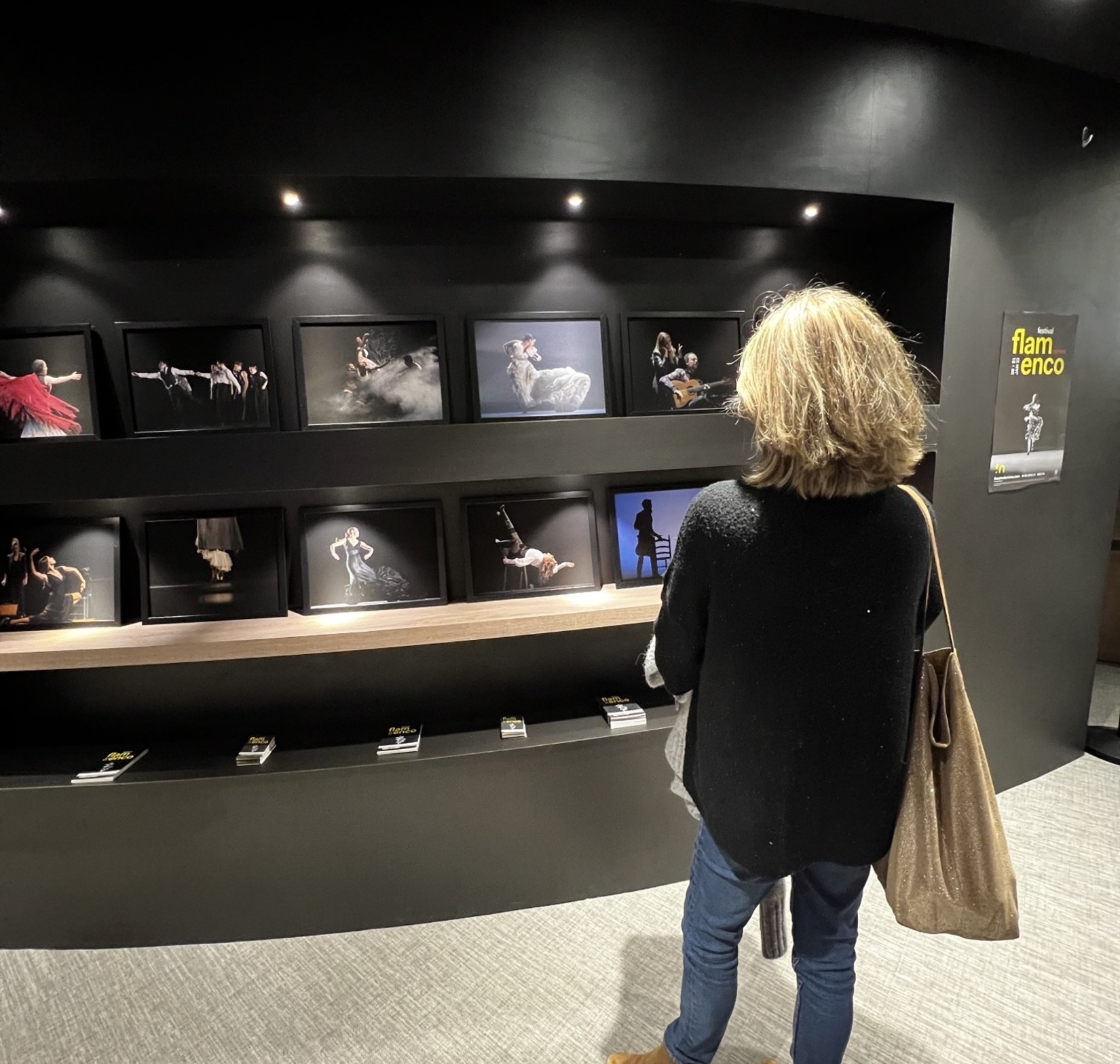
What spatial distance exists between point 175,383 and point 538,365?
3.53 ft

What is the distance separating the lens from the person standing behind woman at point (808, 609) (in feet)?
2.90

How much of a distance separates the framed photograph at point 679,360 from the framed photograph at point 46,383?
160 centimetres

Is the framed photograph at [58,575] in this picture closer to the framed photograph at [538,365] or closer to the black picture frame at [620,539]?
the framed photograph at [538,365]

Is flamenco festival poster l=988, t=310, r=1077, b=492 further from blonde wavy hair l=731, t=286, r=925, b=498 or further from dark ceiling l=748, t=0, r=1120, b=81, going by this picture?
blonde wavy hair l=731, t=286, r=925, b=498

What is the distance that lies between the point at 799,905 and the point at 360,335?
5.88ft

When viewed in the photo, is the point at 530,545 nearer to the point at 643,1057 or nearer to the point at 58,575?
the point at 643,1057

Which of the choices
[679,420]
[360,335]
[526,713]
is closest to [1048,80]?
[679,420]

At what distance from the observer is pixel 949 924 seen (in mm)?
1049

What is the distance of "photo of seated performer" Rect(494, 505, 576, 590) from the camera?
6.42 feet

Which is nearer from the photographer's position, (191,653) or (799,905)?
(799,905)

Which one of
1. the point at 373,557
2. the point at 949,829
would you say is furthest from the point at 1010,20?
the point at 373,557

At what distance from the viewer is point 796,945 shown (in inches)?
45.4

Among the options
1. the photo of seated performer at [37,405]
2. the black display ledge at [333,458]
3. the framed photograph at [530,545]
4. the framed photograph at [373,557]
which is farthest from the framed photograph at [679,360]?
the photo of seated performer at [37,405]

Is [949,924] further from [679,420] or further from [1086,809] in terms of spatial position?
[1086,809]
